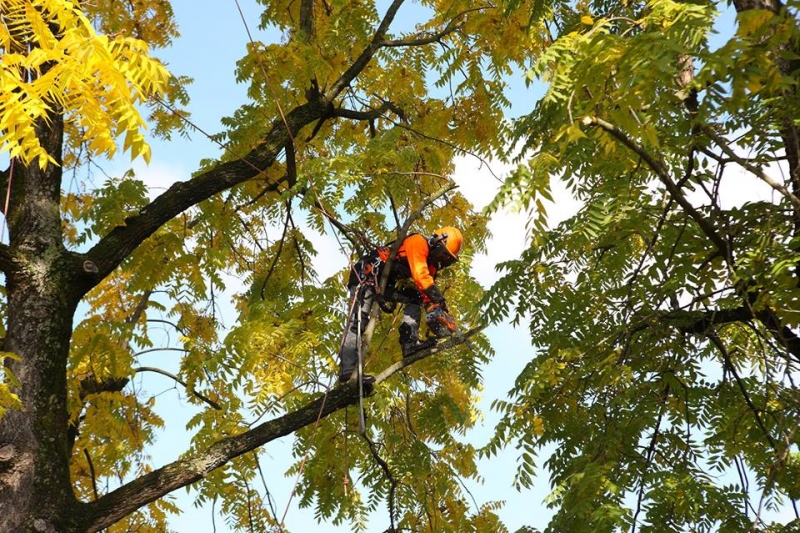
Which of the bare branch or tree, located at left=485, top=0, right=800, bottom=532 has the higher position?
the bare branch

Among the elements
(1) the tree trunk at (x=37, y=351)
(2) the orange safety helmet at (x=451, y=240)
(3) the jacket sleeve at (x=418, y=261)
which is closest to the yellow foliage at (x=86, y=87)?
(1) the tree trunk at (x=37, y=351)

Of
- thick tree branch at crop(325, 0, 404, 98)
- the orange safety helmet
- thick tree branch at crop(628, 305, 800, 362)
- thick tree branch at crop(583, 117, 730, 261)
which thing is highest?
thick tree branch at crop(325, 0, 404, 98)

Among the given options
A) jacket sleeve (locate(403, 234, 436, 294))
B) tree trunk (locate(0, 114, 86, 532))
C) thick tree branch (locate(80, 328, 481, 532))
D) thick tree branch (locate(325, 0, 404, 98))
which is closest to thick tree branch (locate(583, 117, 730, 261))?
thick tree branch (locate(80, 328, 481, 532))

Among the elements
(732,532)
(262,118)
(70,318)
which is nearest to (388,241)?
(262,118)

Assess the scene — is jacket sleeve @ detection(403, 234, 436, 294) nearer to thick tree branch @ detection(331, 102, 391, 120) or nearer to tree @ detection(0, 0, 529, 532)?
tree @ detection(0, 0, 529, 532)

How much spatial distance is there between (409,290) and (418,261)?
536mm

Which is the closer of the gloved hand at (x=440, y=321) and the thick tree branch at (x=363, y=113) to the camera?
the gloved hand at (x=440, y=321)

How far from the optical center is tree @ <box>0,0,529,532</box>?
17.5 feet

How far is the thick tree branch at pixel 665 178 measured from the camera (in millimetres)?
3564

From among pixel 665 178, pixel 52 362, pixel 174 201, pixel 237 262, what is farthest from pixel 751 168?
pixel 237 262

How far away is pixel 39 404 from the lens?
560 cm

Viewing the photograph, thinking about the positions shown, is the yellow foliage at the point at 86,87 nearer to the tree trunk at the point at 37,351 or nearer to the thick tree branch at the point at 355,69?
the tree trunk at the point at 37,351

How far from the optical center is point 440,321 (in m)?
6.03

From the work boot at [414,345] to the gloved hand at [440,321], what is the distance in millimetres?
95
